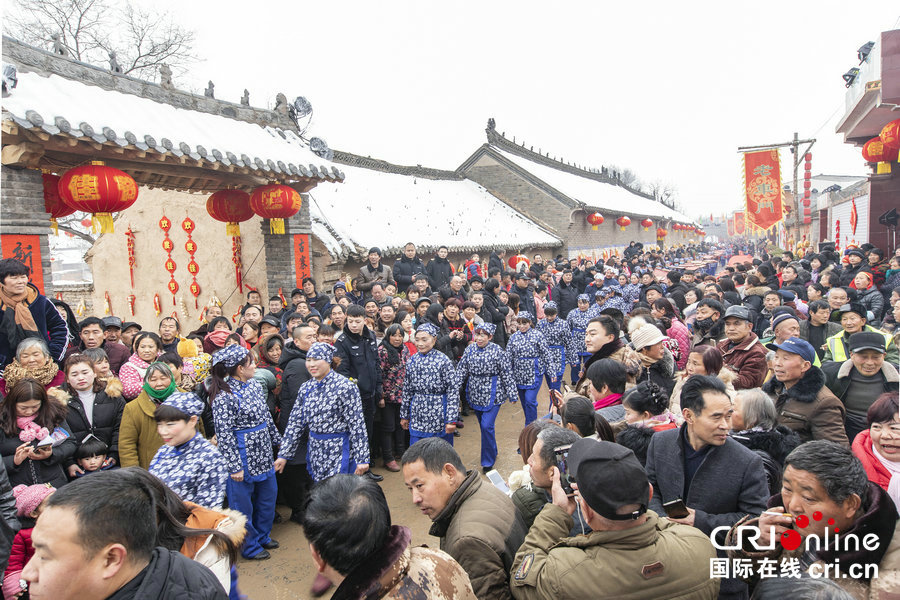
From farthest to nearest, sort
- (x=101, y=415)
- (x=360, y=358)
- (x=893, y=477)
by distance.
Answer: (x=360, y=358) → (x=101, y=415) → (x=893, y=477)

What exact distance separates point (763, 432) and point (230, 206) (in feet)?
24.7

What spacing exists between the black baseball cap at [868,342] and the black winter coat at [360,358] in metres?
4.04

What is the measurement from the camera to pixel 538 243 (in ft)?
60.5

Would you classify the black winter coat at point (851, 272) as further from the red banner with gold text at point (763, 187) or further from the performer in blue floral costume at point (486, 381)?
the performer in blue floral costume at point (486, 381)

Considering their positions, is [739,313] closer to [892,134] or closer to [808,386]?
[808,386]

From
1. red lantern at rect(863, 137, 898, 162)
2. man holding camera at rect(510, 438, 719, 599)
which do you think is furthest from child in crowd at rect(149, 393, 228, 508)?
red lantern at rect(863, 137, 898, 162)

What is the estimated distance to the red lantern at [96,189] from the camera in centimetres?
525

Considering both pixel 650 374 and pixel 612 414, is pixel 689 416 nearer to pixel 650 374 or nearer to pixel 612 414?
pixel 612 414

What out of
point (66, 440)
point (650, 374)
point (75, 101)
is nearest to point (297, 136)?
point (75, 101)

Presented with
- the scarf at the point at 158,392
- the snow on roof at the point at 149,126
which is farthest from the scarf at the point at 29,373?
the snow on roof at the point at 149,126

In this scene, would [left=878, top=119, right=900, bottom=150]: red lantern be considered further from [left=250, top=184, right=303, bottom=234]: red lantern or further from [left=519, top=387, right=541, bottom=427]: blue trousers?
[left=250, top=184, right=303, bottom=234]: red lantern

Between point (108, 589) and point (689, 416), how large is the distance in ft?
7.61

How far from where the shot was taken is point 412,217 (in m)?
14.5

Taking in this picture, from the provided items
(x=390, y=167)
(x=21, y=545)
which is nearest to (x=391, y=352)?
(x=21, y=545)
